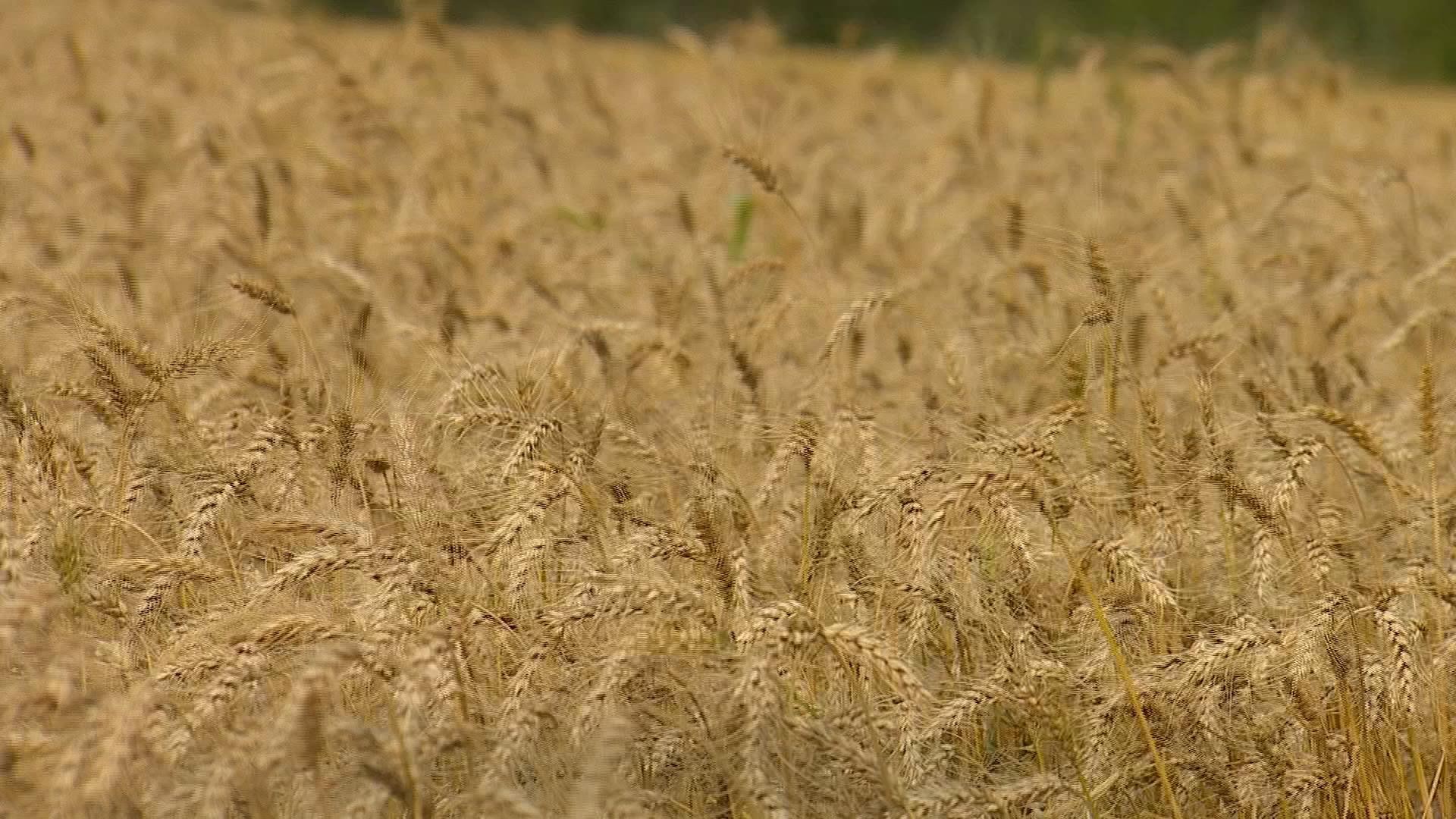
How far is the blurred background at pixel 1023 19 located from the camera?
17422mm

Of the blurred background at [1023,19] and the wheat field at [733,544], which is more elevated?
the wheat field at [733,544]

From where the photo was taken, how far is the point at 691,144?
8.75 m

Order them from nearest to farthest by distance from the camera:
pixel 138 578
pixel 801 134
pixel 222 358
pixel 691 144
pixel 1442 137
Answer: pixel 138 578 < pixel 222 358 < pixel 1442 137 < pixel 691 144 < pixel 801 134

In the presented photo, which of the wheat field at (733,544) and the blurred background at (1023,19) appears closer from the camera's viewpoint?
the wheat field at (733,544)

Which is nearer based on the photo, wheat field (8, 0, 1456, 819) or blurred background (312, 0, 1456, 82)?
wheat field (8, 0, 1456, 819)

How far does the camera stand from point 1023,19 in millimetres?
20766

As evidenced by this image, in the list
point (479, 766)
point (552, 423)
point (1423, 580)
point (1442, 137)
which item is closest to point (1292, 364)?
point (1423, 580)

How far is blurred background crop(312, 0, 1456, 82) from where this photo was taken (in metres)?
17.4

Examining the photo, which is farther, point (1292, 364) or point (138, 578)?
point (1292, 364)

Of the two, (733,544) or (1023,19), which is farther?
(1023,19)

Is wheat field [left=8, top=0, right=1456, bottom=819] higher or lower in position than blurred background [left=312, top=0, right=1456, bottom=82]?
higher

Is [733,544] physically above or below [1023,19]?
above

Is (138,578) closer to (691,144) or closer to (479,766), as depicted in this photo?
(479,766)

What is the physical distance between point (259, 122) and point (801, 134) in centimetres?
338
